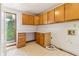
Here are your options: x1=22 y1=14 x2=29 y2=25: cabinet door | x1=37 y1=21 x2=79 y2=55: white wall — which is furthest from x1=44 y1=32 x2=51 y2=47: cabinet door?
x1=22 y1=14 x2=29 y2=25: cabinet door

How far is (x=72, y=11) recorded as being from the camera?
2.14m

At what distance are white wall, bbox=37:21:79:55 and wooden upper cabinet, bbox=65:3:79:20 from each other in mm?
209

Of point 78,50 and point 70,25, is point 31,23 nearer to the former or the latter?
point 70,25

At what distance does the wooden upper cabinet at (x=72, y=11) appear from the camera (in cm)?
202

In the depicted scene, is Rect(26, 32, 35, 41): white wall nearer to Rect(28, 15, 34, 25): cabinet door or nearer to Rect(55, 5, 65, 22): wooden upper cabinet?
Rect(28, 15, 34, 25): cabinet door

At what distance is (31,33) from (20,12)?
4.17ft

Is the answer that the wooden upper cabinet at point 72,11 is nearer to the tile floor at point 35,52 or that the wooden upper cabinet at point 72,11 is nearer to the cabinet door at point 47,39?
the tile floor at point 35,52

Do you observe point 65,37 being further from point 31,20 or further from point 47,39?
point 31,20

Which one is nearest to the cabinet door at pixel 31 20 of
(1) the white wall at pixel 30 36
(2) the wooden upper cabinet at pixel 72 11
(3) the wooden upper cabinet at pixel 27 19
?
(3) the wooden upper cabinet at pixel 27 19

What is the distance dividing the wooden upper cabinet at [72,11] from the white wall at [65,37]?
209mm

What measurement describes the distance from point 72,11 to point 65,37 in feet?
2.74

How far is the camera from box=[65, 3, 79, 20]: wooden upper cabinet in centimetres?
202

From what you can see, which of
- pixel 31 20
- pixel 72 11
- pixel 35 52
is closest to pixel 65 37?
pixel 72 11

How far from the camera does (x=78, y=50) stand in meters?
2.18
